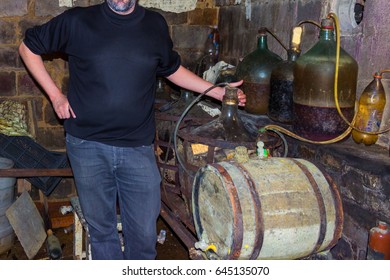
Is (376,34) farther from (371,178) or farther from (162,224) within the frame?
(162,224)

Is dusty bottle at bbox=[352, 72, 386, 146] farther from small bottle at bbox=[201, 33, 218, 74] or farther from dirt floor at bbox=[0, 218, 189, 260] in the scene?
small bottle at bbox=[201, 33, 218, 74]

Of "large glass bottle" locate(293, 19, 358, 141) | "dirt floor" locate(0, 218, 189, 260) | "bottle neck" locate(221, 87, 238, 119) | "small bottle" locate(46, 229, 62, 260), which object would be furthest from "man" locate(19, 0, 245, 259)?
"small bottle" locate(46, 229, 62, 260)

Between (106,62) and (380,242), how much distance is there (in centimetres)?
183

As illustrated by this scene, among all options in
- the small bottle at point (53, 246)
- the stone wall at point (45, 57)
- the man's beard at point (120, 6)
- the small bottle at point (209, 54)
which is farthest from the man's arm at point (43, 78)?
the small bottle at point (209, 54)

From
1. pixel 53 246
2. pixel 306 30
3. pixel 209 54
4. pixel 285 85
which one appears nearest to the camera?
pixel 285 85

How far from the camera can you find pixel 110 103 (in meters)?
2.59

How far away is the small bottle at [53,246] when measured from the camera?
13.1ft

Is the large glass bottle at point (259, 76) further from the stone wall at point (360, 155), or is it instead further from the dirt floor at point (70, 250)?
the dirt floor at point (70, 250)

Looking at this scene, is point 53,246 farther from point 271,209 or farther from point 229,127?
point 271,209

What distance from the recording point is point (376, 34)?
281 cm

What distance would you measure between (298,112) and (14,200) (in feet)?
9.97

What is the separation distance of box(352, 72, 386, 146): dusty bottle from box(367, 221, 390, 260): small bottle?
26.5 inches

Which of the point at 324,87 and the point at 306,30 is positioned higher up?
the point at 306,30

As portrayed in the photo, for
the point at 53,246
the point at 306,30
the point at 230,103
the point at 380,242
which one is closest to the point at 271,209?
the point at 380,242
